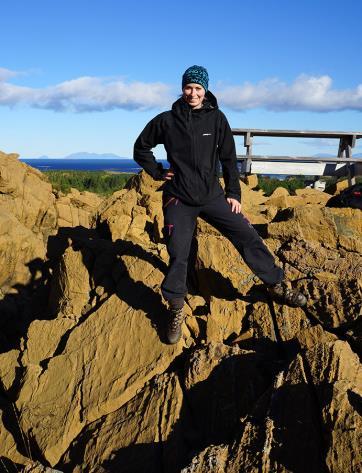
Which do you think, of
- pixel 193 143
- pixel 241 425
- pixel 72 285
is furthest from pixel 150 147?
pixel 241 425

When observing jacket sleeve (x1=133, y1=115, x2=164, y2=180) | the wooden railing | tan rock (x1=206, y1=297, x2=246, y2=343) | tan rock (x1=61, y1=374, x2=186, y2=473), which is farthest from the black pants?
the wooden railing

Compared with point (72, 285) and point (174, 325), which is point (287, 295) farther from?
point (72, 285)

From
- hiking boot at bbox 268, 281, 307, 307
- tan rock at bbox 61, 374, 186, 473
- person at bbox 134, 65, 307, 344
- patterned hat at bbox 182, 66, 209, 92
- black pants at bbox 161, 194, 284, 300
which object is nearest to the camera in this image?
tan rock at bbox 61, 374, 186, 473

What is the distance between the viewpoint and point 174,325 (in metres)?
6.06

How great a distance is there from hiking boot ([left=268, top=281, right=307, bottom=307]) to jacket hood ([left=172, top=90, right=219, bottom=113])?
239 cm

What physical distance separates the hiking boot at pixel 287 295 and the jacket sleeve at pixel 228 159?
1246 millimetres

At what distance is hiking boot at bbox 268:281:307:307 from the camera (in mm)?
6172

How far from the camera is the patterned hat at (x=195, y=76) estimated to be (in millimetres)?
5648

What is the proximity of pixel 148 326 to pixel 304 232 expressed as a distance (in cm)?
281

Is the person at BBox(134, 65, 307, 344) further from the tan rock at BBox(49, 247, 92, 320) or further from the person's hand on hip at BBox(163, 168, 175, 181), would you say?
the tan rock at BBox(49, 247, 92, 320)

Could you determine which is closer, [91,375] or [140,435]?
[140,435]

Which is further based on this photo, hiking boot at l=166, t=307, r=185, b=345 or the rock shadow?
hiking boot at l=166, t=307, r=185, b=345

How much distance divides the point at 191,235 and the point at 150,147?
1252 mm

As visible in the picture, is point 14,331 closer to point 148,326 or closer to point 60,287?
point 60,287
